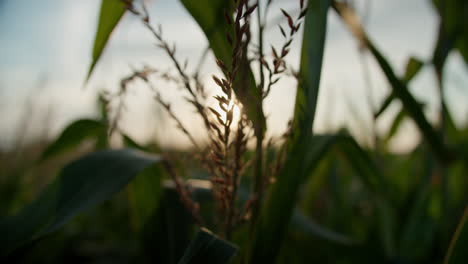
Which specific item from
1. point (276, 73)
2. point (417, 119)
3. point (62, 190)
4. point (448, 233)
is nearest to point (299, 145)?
point (276, 73)

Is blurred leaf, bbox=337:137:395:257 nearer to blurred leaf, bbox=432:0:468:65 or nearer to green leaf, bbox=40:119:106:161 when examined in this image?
blurred leaf, bbox=432:0:468:65

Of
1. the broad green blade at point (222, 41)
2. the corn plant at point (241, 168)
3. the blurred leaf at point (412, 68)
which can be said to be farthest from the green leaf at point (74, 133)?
the blurred leaf at point (412, 68)

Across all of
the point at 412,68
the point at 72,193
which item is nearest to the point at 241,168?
the point at 72,193

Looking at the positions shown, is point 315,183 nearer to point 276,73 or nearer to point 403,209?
point 403,209

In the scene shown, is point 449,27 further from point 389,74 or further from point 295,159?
point 295,159

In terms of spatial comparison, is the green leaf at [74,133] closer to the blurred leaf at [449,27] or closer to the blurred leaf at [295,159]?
the blurred leaf at [295,159]

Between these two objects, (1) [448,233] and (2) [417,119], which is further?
(1) [448,233]
